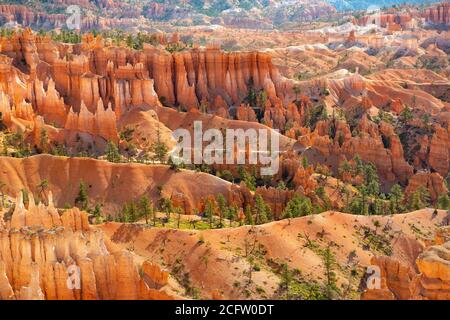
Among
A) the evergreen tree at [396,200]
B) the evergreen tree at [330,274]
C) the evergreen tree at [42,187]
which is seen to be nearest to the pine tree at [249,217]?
the evergreen tree at [330,274]

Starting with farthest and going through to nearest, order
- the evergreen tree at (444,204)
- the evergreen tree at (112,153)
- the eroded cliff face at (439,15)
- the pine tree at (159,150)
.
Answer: the eroded cliff face at (439,15)
the pine tree at (159,150)
the evergreen tree at (112,153)
the evergreen tree at (444,204)

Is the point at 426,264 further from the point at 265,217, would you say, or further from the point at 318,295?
the point at 265,217

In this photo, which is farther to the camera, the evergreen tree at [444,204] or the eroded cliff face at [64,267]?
the evergreen tree at [444,204]

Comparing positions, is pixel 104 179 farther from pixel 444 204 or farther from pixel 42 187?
pixel 444 204

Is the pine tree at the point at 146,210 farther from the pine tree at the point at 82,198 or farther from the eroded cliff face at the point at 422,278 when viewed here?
the eroded cliff face at the point at 422,278

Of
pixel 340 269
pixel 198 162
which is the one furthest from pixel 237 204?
pixel 340 269

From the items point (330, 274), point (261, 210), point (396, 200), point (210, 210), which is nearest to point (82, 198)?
point (210, 210)

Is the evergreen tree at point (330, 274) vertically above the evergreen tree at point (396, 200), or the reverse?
the evergreen tree at point (330, 274)
